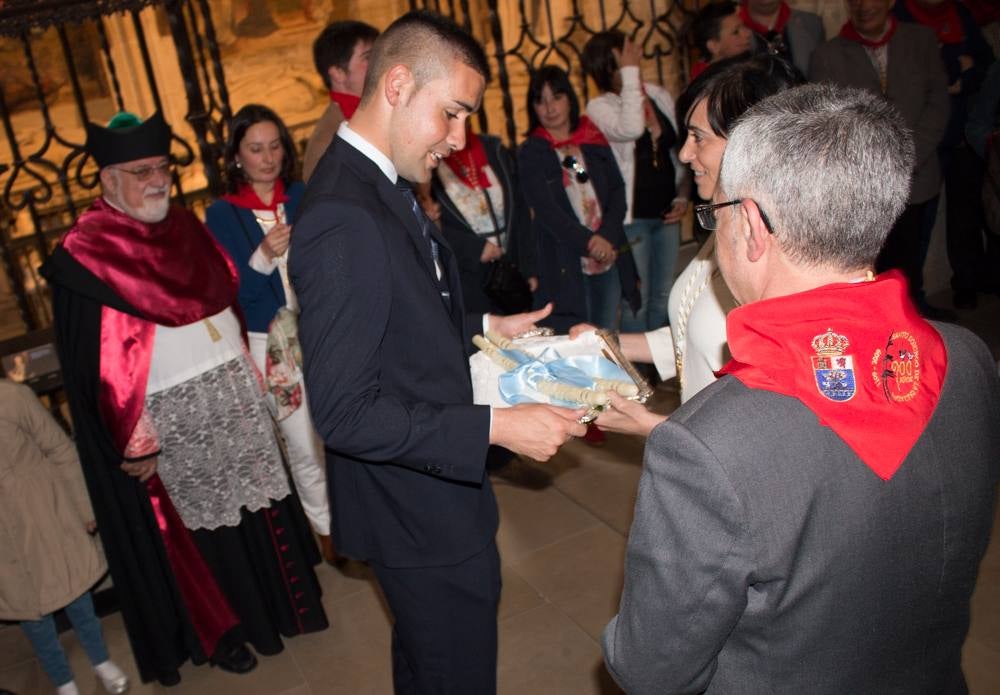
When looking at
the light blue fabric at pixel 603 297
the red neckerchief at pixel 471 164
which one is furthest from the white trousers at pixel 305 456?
the light blue fabric at pixel 603 297

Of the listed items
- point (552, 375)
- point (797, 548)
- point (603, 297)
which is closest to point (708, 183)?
point (552, 375)

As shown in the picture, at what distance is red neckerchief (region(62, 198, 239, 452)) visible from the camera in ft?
9.45

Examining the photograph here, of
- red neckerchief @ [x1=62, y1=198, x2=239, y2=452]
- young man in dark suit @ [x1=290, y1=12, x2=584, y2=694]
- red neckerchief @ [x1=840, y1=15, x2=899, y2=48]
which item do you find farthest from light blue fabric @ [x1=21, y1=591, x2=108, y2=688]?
red neckerchief @ [x1=840, y1=15, x2=899, y2=48]

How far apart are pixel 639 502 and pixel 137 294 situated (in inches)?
87.4

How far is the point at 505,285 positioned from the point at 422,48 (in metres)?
2.25

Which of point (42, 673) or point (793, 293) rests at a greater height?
point (793, 293)

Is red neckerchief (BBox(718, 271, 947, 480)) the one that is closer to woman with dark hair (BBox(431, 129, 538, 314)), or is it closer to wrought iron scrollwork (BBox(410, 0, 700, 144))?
woman with dark hair (BBox(431, 129, 538, 314))

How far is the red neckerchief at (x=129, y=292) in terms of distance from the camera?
288cm

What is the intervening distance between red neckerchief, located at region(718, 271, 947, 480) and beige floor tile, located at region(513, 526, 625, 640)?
7.22 feet

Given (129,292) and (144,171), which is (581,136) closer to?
(144,171)

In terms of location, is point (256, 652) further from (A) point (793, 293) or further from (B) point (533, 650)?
(A) point (793, 293)

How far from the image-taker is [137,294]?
291 cm

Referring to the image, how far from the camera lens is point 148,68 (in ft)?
13.3

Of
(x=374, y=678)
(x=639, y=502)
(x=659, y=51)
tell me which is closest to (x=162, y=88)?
(x=659, y=51)
